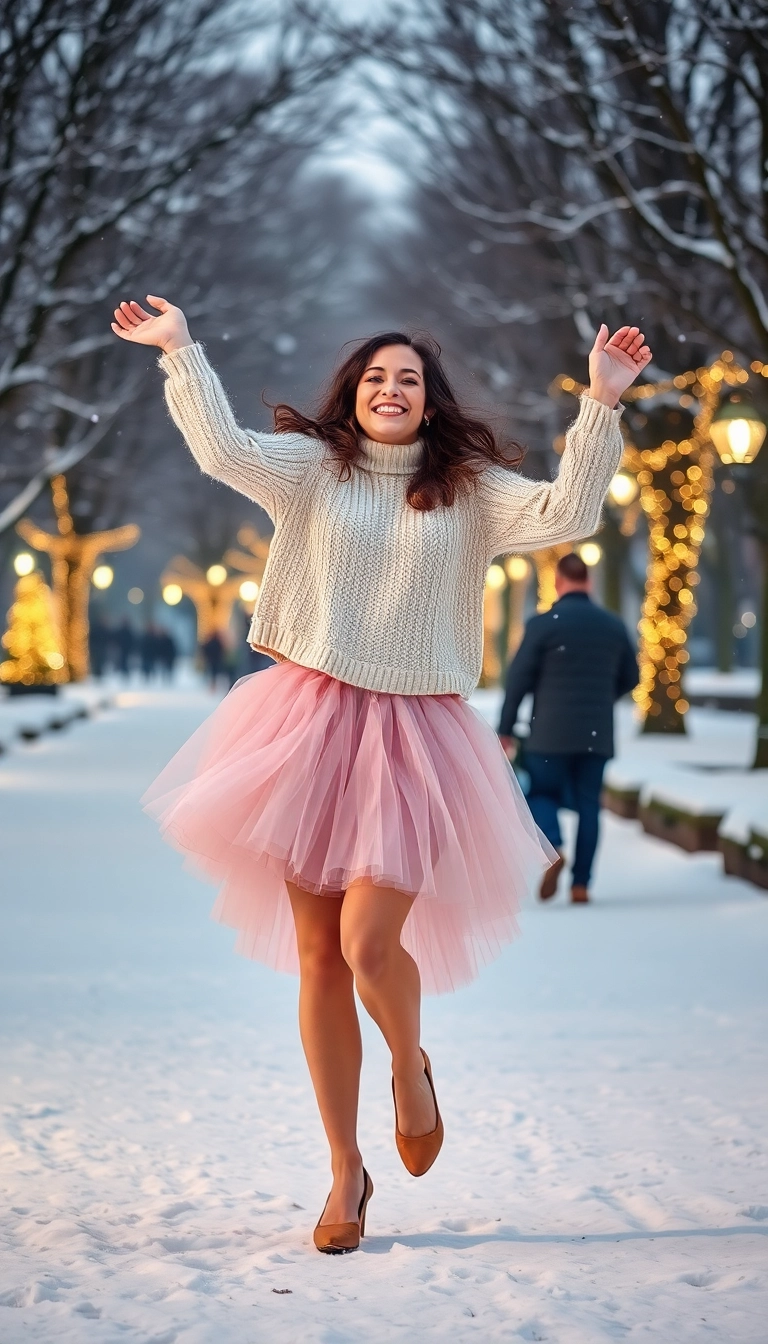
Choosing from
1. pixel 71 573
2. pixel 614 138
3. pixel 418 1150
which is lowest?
pixel 418 1150

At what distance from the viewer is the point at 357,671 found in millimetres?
4254

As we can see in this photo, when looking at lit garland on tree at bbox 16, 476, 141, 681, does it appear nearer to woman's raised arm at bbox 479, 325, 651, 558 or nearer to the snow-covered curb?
the snow-covered curb

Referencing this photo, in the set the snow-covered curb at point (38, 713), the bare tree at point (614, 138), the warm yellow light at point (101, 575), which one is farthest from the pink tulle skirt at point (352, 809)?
the warm yellow light at point (101, 575)

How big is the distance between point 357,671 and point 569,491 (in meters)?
0.58

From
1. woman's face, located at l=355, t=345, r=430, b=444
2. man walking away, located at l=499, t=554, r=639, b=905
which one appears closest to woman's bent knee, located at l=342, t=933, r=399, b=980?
woman's face, located at l=355, t=345, r=430, b=444

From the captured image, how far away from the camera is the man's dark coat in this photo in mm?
10078

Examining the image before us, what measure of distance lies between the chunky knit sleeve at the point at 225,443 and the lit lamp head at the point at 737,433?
10538mm

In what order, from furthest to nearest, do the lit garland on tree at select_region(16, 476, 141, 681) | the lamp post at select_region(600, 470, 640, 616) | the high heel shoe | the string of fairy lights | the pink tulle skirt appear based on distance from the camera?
1. the lit garland on tree at select_region(16, 476, 141, 681)
2. the lamp post at select_region(600, 470, 640, 616)
3. the string of fairy lights
4. the pink tulle skirt
5. the high heel shoe

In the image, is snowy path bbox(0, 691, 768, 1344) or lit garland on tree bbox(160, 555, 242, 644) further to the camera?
lit garland on tree bbox(160, 555, 242, 644)

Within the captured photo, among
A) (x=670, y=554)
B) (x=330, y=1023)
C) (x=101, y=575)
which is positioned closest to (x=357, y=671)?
(x=330, y=1023)

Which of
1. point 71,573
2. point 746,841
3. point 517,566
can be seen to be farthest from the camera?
point 517,566

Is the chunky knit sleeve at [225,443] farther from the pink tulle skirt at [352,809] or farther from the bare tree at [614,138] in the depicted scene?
the bare tree at [614,138]

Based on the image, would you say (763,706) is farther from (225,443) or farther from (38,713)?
(225,443)

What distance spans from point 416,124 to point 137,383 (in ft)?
31.3
